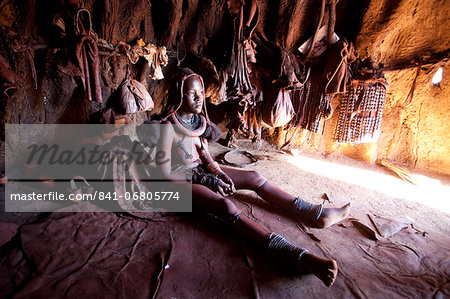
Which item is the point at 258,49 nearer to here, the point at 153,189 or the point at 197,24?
the point at 197,24

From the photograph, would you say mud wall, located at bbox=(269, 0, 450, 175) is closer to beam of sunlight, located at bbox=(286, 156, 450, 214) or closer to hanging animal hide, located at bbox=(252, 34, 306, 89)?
beam of sunlight, located at bbox=(286, 156, 450, 214)

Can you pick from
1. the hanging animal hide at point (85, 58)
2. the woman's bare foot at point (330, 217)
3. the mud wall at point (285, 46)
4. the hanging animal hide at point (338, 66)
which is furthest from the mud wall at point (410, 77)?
the hanging animal hide at point (85, 58)

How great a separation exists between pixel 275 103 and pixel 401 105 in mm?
2576

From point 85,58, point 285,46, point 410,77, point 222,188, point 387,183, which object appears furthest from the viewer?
point 285,46

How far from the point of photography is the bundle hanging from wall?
13.1ft

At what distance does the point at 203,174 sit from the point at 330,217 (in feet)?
4.48

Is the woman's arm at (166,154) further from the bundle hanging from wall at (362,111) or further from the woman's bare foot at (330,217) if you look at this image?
the bundle hanging from wall at (362,111)

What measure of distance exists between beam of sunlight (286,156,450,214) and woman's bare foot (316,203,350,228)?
1499 millimetres

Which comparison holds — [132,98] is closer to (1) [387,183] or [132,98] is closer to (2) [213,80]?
(2) [213,80]

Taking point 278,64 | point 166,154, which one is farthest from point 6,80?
point 278,64

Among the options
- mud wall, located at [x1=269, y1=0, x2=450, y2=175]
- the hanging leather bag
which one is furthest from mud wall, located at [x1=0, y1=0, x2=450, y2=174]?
the hanging leather bag

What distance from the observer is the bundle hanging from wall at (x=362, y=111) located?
3979 millimetres

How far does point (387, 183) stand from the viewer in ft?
11.7

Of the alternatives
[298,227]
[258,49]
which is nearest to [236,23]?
[258,49]
